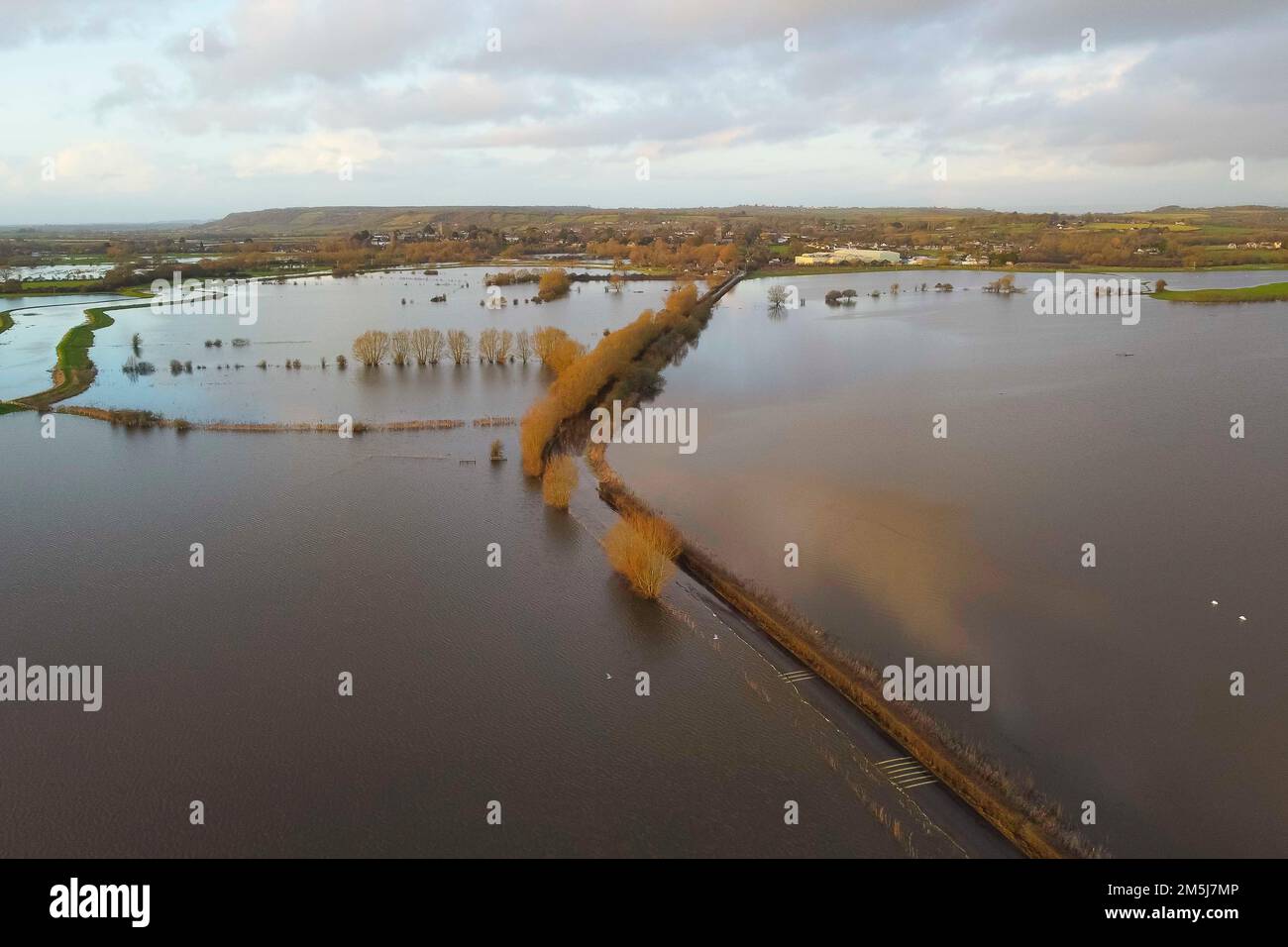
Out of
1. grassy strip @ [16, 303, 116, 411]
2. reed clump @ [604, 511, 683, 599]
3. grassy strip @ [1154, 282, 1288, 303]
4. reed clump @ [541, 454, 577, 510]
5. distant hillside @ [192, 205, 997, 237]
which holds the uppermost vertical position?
distant hillside @ [192, 205, 997, 237]

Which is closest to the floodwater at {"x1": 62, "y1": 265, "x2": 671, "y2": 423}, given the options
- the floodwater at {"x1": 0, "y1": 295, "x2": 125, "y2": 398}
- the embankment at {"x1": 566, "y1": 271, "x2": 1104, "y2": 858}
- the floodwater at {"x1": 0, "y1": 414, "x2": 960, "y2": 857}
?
the floodwater at {"x1": 0, "y1": 295, "x2": 125, "y2": 398}

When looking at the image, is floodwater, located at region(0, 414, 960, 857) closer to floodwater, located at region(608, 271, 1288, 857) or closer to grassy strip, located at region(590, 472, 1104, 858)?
grassy strip, located at region(590, 472, 1104, 858)

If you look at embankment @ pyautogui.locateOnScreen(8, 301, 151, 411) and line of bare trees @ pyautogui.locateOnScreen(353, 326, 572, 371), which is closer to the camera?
embankment @ pyautogui.locateOnScreen(8, 301, 151, 411)

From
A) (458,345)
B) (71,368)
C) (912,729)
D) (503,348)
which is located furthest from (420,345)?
(912,729)

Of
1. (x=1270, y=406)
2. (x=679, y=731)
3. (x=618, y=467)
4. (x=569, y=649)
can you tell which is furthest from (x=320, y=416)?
(x=1270, y=406)

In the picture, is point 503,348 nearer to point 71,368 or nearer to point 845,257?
point 71,368

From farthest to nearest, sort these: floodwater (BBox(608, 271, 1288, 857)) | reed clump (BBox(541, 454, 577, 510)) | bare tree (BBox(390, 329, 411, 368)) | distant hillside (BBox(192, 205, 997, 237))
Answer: distant hillside (BBox(192, 205, 997, 237)), bare tree (BBox(390, 329, 411, 368)), reed clump (BBox(541, 454, 577, 510)), floodwater (BBox(608, 271, 1288, 857))

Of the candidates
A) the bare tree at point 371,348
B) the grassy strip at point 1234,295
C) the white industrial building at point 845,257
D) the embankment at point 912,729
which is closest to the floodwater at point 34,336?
the bare tree at point 371,348
